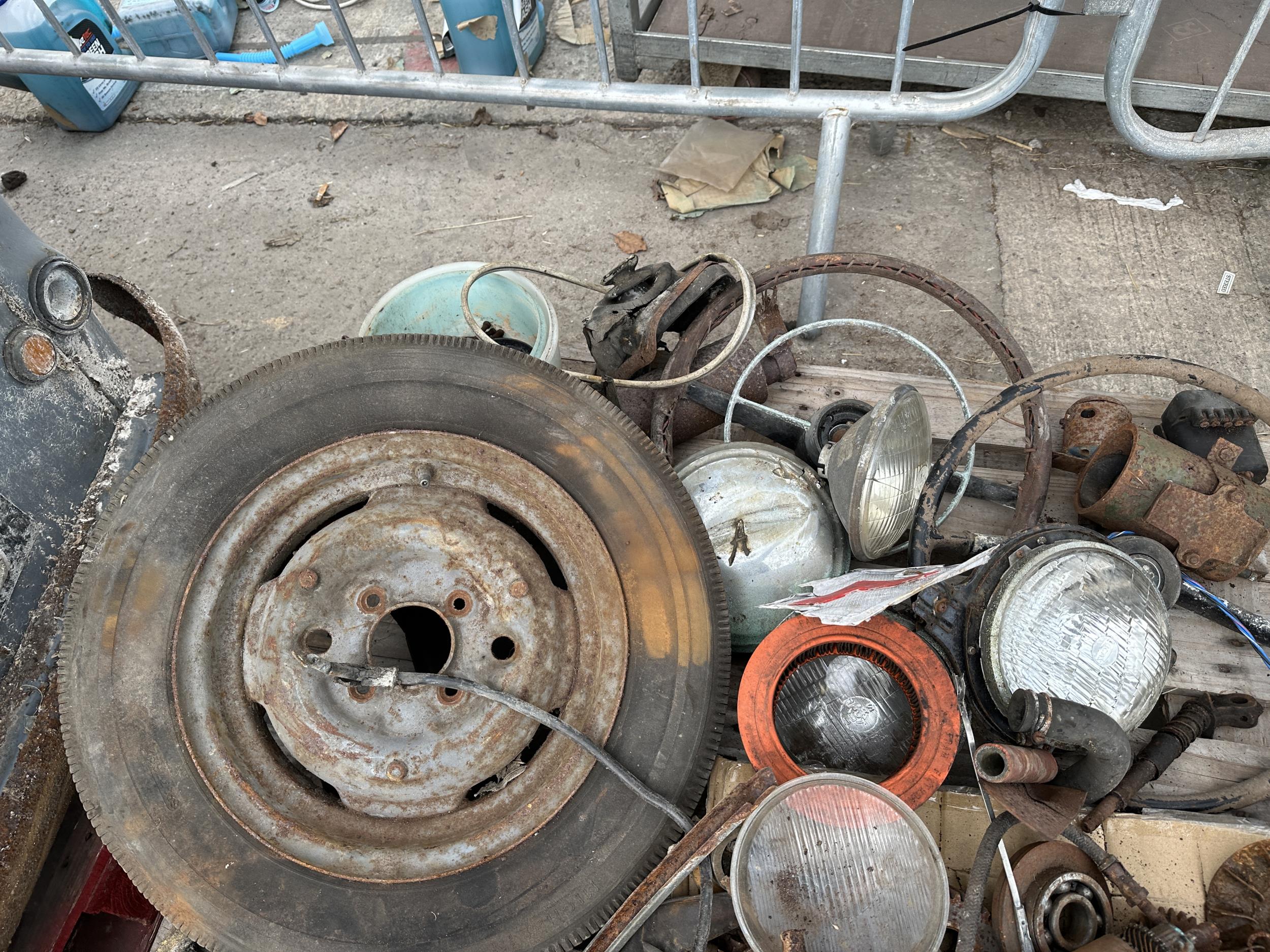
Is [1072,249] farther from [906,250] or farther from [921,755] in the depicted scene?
[921,755]

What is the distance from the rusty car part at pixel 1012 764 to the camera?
1.22 metres

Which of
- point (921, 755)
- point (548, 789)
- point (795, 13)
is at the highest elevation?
point (795, 13)

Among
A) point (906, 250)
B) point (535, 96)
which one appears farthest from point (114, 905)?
point (906, 250)

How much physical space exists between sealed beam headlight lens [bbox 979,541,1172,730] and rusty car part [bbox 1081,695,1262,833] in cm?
12

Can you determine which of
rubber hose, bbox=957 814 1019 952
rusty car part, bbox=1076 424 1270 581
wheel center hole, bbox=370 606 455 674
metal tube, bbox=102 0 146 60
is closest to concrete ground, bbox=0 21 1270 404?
metal tube, bbox=102 0 146 60

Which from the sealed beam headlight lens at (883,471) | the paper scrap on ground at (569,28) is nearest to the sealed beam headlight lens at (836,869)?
the sealed beam headlight lens at (883,471)

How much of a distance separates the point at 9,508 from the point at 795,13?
2047 millimetres

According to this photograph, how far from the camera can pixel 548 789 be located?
1.43 metres

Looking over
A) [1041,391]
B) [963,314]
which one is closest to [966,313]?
[963,314]

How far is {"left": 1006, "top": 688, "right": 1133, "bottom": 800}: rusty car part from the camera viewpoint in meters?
1.23

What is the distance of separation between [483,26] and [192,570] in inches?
98.0

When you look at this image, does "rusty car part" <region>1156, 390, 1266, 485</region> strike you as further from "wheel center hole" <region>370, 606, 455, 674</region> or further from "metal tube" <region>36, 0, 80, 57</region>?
"metal tube" <region>36, 0, 80, 57</region>

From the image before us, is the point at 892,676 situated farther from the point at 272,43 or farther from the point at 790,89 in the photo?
the point at 272,43

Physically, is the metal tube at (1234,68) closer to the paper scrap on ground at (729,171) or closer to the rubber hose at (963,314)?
the rubber hose at (963,314)
